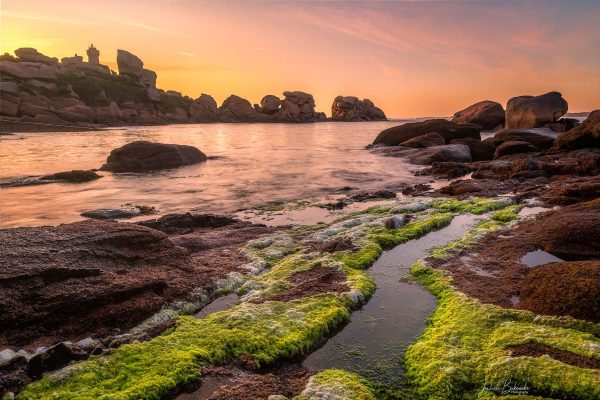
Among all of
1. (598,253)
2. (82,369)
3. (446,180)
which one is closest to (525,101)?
(446,180)

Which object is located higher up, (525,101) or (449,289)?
(525,101)

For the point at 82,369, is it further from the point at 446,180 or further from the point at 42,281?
the point at 446,180

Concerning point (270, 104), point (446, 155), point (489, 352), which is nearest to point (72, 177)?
point (489, 352)

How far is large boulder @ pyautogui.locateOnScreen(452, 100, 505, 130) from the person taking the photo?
5788 cm

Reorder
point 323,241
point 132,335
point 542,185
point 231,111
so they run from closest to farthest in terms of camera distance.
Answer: point 132,335 < point 323,241 < point 542,185 < point 231,111

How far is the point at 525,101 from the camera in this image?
48.8 metres

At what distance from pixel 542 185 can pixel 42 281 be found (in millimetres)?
17839

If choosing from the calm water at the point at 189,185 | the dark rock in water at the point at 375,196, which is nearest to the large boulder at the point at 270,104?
the calm water at the point at 189,185

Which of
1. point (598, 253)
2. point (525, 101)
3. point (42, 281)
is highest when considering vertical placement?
point (525, 101)

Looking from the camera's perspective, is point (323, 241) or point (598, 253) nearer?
point (598, 253)

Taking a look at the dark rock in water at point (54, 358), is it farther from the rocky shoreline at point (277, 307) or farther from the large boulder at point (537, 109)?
the large boulder at point (537, 109)

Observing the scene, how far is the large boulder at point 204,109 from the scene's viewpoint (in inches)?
5930

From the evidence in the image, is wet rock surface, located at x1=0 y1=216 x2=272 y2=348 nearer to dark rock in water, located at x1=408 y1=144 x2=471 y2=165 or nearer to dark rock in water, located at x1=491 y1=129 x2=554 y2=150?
dark rock in water, located at x1=408 y1=144 x2=471 y2=165

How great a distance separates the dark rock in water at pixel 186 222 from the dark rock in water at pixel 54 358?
7.19 metres
